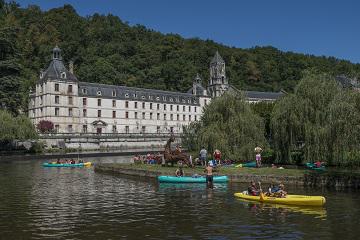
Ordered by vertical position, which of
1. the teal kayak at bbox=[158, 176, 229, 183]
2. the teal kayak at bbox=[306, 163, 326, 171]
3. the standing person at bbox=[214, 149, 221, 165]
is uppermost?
the standing person at bbox=[214, 149, 221, 165]

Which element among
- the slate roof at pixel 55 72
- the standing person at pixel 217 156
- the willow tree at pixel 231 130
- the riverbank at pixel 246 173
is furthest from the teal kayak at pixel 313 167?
the slate roof at pixel 55 72

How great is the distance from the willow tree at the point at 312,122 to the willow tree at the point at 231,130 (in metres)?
4.15

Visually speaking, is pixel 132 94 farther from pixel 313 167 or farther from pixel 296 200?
pixel 296 200

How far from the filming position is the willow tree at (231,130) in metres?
44.7

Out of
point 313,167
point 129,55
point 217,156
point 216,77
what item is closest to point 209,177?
point 217,156

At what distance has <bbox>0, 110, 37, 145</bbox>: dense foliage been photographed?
70744 mm

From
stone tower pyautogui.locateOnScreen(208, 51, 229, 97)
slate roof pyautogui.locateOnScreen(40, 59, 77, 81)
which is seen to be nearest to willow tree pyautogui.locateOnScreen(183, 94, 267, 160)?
slate roof pyautogui.locateOnScreen(40, 59, 77, 81)

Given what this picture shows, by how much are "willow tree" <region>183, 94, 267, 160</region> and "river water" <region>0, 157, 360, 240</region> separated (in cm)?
1110

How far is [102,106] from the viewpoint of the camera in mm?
108875

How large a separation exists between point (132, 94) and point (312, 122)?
80182 mm

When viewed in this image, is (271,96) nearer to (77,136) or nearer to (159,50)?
(159,50)

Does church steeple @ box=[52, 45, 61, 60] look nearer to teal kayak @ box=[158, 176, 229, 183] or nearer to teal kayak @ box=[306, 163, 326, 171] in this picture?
teal kayak @ box=[158, 176, 229, 183]

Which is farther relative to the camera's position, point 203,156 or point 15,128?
point 15,128

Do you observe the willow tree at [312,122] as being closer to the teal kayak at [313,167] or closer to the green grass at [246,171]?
the teal kayak at [313,167]
